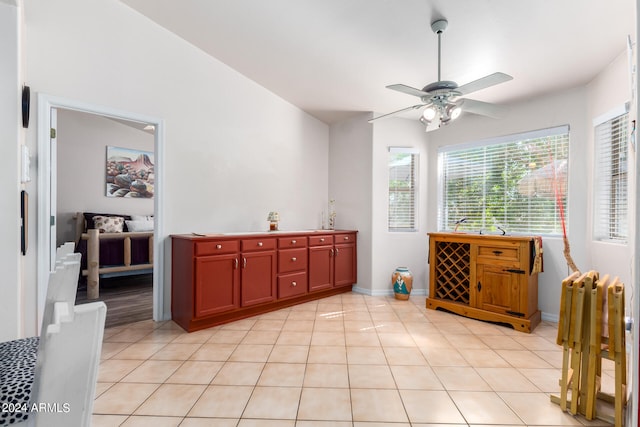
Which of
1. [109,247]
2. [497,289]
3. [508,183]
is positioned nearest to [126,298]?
[109,247]

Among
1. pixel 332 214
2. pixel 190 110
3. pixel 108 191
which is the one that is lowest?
pixel 332 214

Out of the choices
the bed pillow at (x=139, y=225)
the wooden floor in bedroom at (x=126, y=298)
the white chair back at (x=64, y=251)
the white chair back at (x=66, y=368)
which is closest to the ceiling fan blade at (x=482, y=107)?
the white chair back at (x=66, y=368)

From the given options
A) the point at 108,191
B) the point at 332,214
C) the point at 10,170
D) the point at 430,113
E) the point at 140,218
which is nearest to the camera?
the point at 10,170

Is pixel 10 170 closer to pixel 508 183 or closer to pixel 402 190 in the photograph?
pixel 402 190

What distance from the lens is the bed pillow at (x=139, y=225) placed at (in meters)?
5.41

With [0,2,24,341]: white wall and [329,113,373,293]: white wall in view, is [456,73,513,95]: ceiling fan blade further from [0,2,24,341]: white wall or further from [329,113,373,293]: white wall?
[0,2,24,341]: white wall

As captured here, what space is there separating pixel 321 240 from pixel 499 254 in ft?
6.80

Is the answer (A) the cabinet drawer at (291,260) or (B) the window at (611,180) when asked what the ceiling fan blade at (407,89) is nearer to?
(B) the window at (611,180)

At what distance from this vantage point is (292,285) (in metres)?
3.68

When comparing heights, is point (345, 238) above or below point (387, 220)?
below

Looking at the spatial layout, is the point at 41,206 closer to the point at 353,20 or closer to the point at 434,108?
the point at 353,20

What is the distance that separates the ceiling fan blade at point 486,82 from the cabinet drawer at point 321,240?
7.92ft

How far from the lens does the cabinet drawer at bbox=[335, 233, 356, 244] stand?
424cm

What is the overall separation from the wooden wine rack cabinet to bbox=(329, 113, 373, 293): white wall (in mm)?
944
